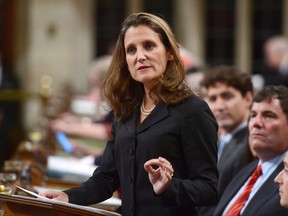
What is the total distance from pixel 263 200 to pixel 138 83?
820mm

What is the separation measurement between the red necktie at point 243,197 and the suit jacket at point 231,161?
1.72 feet

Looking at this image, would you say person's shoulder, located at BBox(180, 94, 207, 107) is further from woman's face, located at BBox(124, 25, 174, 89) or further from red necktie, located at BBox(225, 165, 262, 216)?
red necktie, located at BBox(225, 165, 262, 216)

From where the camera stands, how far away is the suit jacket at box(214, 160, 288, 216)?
4.34 metres

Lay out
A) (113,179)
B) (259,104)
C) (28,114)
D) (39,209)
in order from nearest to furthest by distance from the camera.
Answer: (39,209), (113,179), (259,104), (28,114)

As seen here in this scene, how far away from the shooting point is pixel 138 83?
401 cm

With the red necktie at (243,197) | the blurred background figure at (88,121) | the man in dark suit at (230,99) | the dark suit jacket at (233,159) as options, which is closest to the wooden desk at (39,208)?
the red necktie at (243,197)

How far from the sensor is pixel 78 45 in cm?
1547

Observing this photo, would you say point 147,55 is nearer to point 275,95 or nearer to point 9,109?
point 275,95

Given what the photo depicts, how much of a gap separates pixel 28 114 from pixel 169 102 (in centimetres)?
1136

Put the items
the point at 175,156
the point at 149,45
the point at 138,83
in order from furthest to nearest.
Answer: the point at 138,83, the point at 149,45, the point at 175,156

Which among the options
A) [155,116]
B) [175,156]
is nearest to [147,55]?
[155,116]

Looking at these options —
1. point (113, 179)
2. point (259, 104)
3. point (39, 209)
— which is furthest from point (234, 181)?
point (39, 209)

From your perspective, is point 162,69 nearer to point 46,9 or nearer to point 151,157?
point 151,157

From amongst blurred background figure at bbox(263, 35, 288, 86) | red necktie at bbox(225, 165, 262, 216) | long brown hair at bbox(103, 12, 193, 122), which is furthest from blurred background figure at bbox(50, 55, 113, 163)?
long brown hair at bbox(103, 12, 193, 122)
